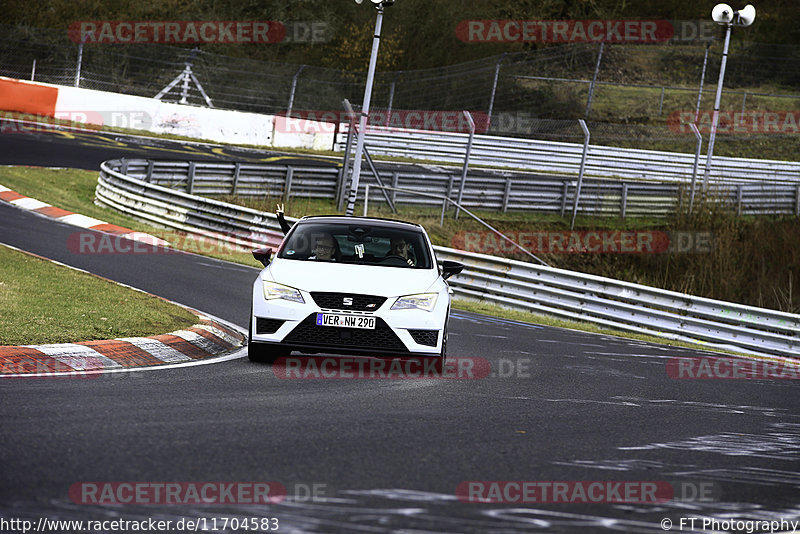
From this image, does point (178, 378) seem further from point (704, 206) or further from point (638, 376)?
point (704, 206)

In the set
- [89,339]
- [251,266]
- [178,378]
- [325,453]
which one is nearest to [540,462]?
[325,453]

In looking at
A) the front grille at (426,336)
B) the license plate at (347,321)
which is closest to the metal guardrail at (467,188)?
the front grille at (426,336)

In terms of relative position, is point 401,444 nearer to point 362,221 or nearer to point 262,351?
point 262,351

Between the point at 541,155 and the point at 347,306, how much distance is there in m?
30.7

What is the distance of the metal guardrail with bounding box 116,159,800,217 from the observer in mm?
27438

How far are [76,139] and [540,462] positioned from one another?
28804 millimetres

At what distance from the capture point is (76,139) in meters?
32.8

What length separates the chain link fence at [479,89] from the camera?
37594mm

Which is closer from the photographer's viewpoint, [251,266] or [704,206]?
[251,266]

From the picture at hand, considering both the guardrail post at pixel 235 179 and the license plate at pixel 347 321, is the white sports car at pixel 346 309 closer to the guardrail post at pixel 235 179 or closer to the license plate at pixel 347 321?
the license plate at pixel 347 321

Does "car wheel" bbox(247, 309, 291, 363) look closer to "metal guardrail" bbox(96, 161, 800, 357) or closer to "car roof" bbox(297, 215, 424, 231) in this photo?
"car roof" bbox(297, 215, 424, 231)

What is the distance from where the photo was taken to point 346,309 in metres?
9.57

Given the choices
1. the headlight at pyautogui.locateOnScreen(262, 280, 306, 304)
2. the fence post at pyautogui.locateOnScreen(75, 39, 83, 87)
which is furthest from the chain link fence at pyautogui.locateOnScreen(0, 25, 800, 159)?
the headlight at pyautogui.locateOnScreen(262, 280, 306, 304)

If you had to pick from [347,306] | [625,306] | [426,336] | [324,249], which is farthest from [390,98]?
[347,306]
